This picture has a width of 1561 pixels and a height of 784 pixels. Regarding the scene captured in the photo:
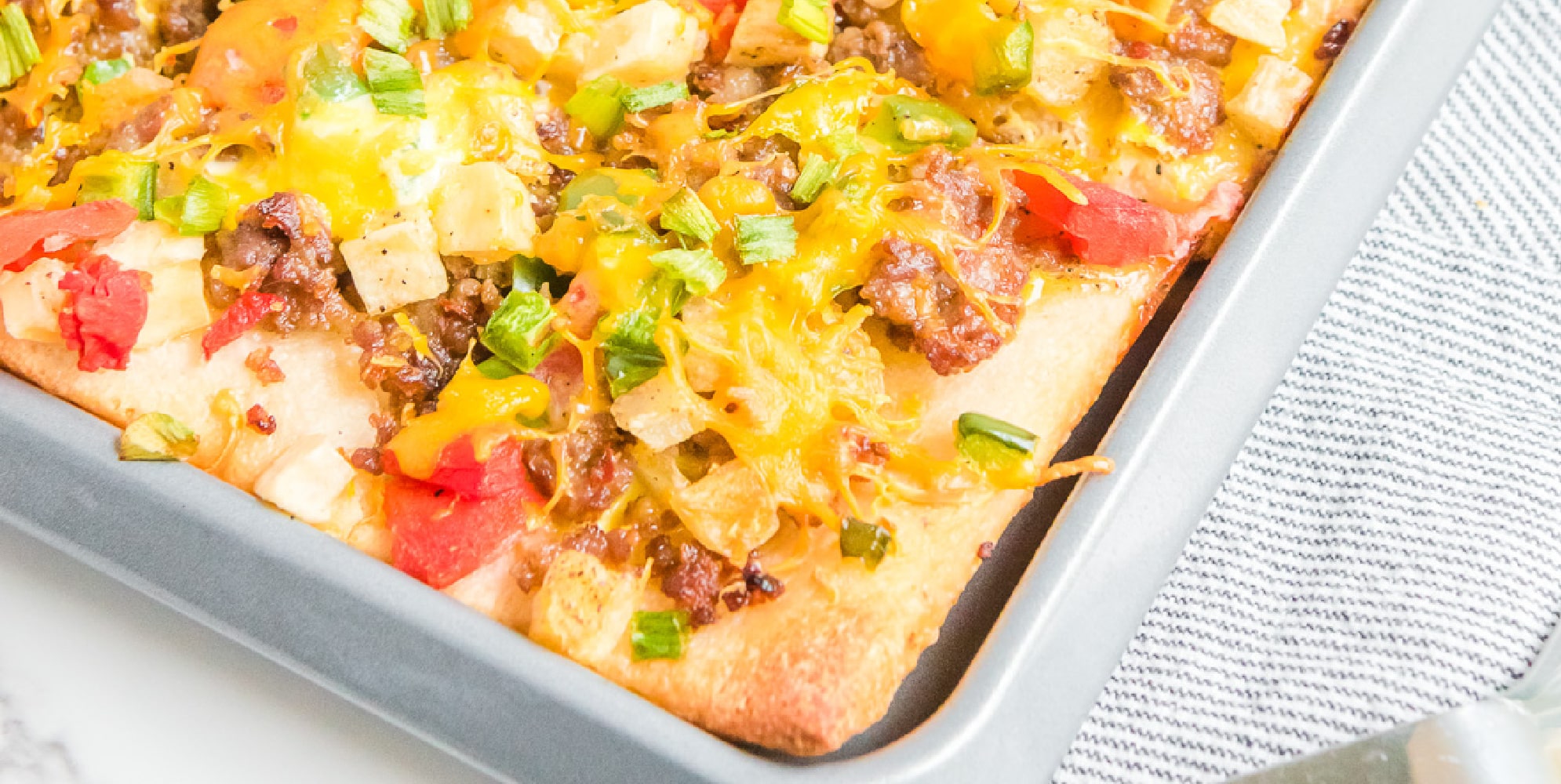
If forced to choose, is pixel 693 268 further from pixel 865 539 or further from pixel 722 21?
pixel 722 21

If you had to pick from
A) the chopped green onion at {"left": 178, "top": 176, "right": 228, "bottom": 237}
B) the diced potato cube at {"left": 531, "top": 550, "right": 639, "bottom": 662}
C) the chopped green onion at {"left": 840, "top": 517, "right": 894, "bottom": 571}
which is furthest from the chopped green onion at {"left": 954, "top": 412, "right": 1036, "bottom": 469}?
the chopped green onion at {"left": 178, "top": 176, "right": 228, "bottom": 237}

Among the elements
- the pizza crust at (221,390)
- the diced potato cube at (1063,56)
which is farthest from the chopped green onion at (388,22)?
the diced potato cube at (1063,56)

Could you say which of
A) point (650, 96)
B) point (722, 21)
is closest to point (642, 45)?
point (650, 96)

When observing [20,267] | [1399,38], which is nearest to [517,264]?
[20,267]

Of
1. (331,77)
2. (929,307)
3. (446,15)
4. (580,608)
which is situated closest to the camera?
(580,608)

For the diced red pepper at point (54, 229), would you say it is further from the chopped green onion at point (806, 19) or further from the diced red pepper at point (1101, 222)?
the diced red pepper at point (1101, 222)

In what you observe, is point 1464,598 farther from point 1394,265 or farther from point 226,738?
point 226,738
